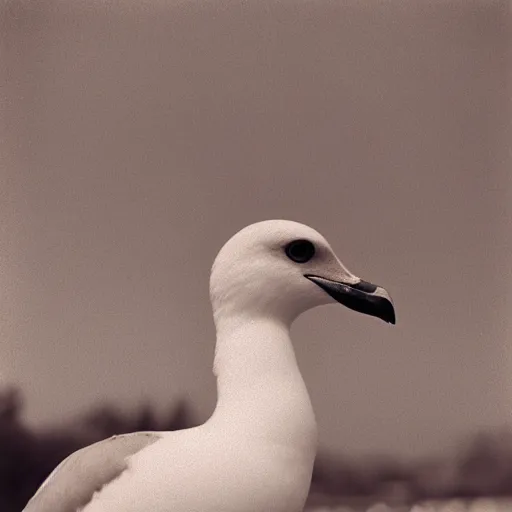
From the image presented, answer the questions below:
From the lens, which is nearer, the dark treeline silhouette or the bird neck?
the bird neck

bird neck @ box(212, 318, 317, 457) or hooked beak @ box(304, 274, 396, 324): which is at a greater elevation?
hooked beak @ box(304, 274, 396, 324)

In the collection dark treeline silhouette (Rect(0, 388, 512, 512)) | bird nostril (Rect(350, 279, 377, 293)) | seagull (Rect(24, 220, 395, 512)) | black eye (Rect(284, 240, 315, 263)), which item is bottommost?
dark treeline silhouette (Rect(0, 388, 512, 512))

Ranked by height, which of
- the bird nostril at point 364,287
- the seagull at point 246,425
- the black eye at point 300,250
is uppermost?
the black eye at point 300,250

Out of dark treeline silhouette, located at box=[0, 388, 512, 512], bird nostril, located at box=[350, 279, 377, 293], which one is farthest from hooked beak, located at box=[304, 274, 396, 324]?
dark treeline silhouette, located at box=[0, 388, 512, 512]

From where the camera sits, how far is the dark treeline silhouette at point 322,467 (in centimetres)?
120

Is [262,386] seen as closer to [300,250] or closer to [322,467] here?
[300,250]

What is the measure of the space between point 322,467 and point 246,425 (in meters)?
0.65

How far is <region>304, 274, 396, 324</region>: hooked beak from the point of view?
2.15 ft

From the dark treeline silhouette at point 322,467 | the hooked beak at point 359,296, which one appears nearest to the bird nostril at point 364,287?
the hooked beak at point 359,296

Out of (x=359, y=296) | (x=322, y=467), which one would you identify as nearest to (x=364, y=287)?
(x=359, y=296)

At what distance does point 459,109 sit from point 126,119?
59 centimetres

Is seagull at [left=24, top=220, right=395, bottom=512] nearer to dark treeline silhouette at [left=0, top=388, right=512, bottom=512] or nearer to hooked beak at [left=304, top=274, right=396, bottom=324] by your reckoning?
hooked beak at [left=304, top=274, right=396, bottom=324]

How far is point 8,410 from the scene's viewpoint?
1.24m

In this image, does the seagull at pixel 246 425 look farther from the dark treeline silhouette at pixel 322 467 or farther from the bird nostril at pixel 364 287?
the dark treeline silhouette at pixel 322 467
